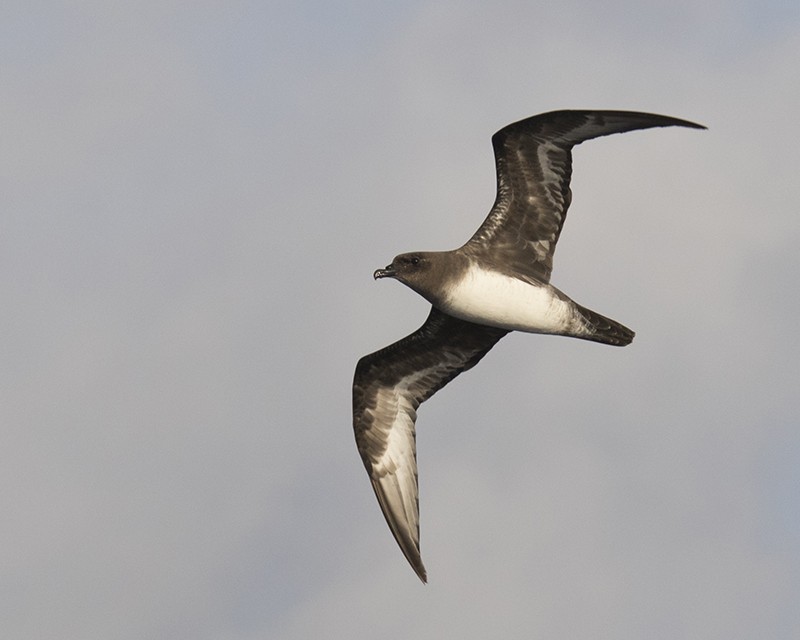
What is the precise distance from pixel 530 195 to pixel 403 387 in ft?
12.0

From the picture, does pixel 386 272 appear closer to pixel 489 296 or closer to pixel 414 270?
pixel 414 270

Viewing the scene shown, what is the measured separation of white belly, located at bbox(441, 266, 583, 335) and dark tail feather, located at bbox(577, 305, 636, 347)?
149 mm

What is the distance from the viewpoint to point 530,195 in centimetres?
1992

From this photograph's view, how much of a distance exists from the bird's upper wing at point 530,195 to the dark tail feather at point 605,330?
85 cm

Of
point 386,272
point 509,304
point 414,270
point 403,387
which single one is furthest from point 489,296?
point 403,387

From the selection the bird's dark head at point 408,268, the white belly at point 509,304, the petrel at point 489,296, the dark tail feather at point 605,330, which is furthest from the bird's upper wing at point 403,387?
the dark tail feather at point 605,330

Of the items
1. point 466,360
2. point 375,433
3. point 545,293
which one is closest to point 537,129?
point 545,293

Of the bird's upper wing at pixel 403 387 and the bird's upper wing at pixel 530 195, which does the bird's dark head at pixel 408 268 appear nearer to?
the bird's upper wing at pixel 530 195

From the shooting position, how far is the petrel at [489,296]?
63.4ft

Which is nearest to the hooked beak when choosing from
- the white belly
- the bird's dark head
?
the bird's dark head

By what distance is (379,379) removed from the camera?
70.4ft

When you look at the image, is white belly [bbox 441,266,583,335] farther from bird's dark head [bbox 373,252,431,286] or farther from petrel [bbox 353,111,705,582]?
bird's dark head [bbox 373,252,431,286]

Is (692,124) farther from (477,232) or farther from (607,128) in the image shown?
(477,232)

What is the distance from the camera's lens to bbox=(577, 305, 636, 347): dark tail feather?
64.5 feet
